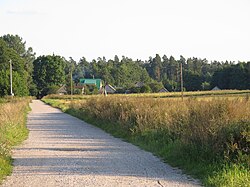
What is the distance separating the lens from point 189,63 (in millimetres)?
176250

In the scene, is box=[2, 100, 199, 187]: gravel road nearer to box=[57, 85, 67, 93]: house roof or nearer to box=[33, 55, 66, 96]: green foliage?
box=[57, 85, 67, 93]: house roof

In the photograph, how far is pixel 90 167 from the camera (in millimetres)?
11430

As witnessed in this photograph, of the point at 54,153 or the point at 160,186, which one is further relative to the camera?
the point at 54,153

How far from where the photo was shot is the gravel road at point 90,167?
30.9 ft

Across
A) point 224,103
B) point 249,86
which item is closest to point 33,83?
point 249,86

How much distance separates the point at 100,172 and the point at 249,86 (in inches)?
3268

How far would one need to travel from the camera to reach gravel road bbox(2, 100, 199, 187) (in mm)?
9430

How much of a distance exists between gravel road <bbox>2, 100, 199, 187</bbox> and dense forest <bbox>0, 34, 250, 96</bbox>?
5899 centimetres

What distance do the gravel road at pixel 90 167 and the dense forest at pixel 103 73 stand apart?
5899cm

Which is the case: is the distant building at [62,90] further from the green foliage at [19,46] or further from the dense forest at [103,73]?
the green foliage at [19,46]

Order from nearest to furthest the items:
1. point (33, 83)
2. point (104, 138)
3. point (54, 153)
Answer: point (54, 153)
point (104, 138)
point (33, 83)

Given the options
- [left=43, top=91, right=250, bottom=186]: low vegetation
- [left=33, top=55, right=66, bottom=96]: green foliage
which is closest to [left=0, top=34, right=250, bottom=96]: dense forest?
[left=33, top=55, right=66, bottom=96]: green foliage

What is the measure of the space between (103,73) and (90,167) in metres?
149

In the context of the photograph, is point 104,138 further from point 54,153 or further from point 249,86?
point 249,86
